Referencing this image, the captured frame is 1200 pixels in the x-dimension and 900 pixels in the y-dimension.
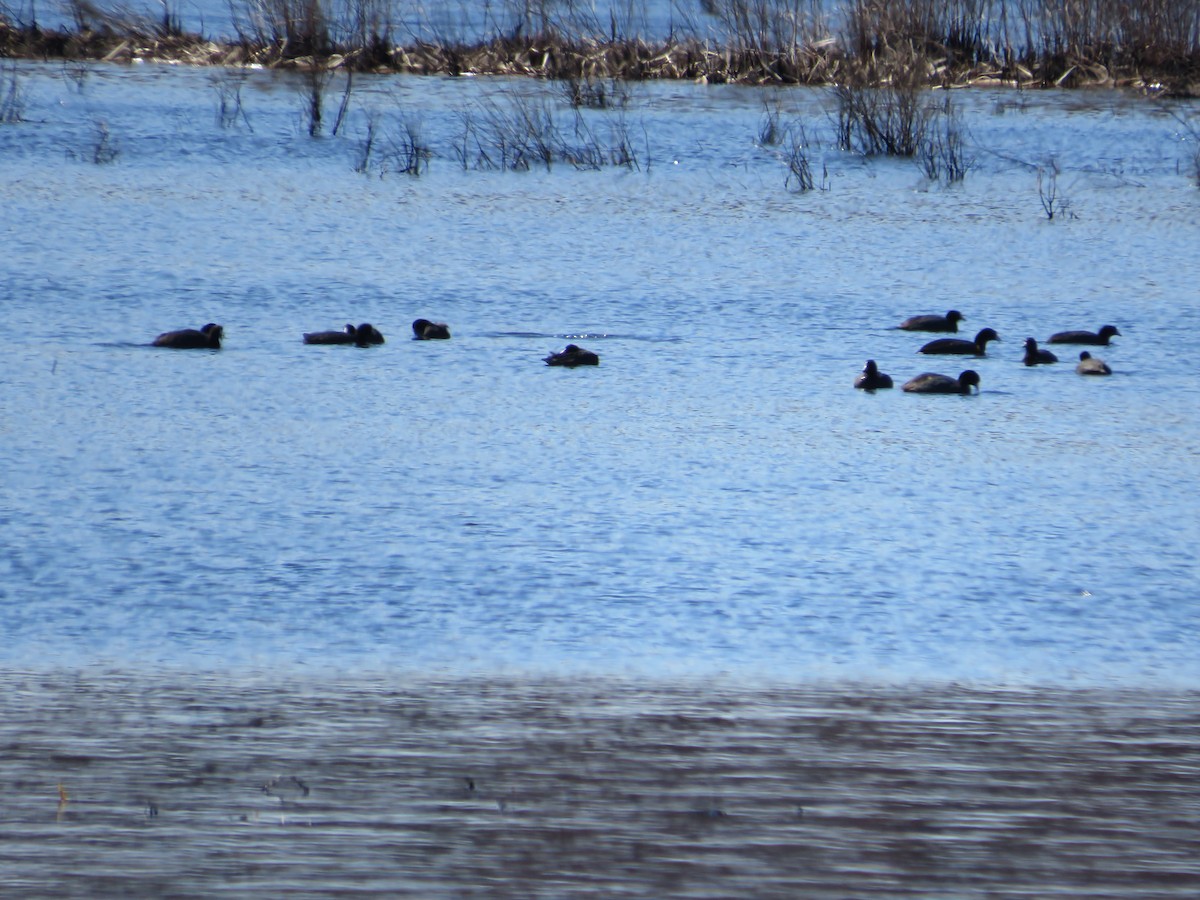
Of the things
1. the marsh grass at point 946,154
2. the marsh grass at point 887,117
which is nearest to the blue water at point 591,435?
the marsh grass at point 946,154

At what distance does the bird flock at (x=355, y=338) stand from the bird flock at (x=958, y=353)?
1339 millimetres

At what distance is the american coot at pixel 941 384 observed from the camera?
8.25 metres

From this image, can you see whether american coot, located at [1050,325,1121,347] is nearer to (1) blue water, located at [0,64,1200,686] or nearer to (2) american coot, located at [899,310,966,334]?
(1) blue water, located at [0,64,1200,686]

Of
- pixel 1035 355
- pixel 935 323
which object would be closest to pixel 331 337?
pixel 935 323

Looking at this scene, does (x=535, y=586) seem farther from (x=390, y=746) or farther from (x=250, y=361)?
(x=250, y=361)

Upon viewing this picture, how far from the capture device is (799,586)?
5.11m

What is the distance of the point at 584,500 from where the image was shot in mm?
6074

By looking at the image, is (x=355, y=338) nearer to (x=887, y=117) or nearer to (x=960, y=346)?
(x=960, y=346)

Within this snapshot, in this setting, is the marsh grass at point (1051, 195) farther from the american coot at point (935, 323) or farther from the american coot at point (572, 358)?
the american coot at point (572, 358)

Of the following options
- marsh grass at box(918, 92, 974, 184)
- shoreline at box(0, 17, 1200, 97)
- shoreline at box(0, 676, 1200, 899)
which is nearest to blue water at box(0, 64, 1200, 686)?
shoreline at box(0, 676, 1200, 899)

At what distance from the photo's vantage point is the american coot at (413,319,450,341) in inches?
361

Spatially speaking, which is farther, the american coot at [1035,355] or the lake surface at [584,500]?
the american coot at [1035,355]

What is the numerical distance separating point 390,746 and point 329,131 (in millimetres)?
16012

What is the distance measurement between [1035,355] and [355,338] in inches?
135
